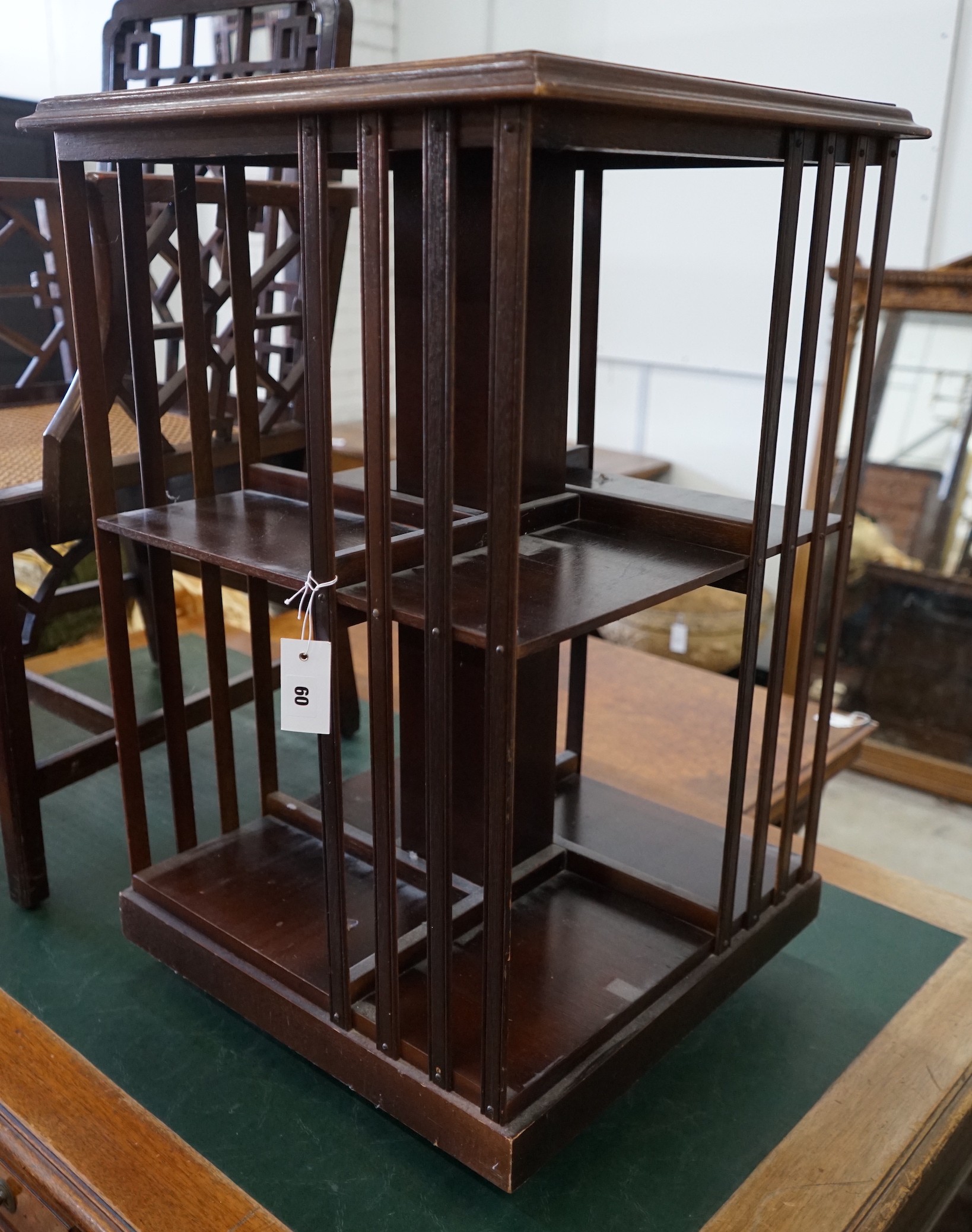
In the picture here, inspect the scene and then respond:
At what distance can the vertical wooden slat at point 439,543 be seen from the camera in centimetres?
69

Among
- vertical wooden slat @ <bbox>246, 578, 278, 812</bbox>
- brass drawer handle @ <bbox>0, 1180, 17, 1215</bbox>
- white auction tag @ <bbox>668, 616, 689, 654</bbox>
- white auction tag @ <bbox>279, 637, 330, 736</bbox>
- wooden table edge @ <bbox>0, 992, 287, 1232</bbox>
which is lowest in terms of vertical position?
white auction tag @ <bbox>668, 616, 689, 654</bbox>

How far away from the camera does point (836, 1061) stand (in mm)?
1094

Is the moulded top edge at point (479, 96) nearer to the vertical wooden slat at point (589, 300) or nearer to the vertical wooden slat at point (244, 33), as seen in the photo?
the vertical wooden slat at point (589, 300)

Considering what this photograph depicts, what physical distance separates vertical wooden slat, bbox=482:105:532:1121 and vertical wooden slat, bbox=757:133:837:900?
0.31m

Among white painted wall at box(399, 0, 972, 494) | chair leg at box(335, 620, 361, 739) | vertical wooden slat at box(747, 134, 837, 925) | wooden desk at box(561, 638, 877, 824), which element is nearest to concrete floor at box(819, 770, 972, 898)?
wooden desk at box(561, 638, 877, 824)

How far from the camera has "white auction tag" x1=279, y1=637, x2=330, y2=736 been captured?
850mm

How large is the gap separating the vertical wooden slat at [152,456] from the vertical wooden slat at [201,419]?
1.5 inches

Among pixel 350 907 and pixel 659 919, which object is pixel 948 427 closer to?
pixel 659 919

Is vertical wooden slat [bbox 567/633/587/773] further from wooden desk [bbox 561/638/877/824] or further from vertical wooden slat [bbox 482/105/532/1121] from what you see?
vertical wooden slat [bbox 482/105/532/1121]

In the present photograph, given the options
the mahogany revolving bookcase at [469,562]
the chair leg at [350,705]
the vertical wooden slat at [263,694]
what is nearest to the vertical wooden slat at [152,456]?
the mahogany revolving bookcase at [469,562]

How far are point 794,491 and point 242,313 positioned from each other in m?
0.64

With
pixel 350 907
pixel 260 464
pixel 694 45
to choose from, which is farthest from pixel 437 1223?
pixel 694 45

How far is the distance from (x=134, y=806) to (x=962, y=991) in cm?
95

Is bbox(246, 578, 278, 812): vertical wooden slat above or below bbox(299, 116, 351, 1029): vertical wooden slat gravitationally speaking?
below
